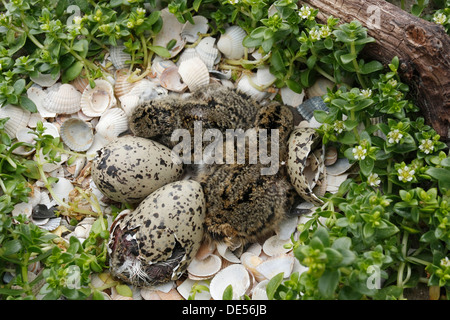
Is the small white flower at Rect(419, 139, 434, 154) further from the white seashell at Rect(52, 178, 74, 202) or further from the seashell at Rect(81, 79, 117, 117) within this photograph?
the white seashell at Rect(52, 178, 74, 202)

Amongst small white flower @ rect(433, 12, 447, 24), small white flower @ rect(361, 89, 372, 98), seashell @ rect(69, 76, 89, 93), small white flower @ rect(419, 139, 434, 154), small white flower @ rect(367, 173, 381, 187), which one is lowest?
seashell @ rect(69, 76, 89, 93)

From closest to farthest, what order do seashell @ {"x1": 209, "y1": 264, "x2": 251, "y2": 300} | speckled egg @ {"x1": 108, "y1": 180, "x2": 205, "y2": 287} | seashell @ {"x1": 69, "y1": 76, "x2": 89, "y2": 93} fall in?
speckled egg @ {"x1": 108, "y1": 180, "x2": 205, "y2": 287} → seashell @ {"x1": 209, "y1": 264, "x2": 251, "y2": 300} → seashell @ {"x1": 69, "y1": 76, "x2": 89, "y2": 93}

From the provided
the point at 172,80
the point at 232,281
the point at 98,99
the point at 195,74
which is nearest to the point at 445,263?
the point at 232,281

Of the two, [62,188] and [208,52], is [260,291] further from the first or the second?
[208,52]

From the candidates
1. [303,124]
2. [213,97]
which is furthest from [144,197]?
[303,124]

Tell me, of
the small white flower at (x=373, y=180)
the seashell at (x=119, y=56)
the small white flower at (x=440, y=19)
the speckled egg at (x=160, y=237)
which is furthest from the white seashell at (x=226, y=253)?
the small white flower at (x=440, y=19)

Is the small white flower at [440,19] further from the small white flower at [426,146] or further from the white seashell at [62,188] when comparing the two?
the white seashell at [62,188]

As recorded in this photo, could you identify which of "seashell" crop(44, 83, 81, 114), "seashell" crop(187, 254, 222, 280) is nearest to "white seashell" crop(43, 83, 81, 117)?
"seashell" crop(44, 83, 81, 114)
